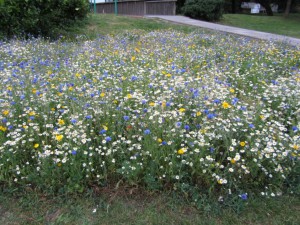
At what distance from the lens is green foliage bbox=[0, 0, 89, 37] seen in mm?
8805

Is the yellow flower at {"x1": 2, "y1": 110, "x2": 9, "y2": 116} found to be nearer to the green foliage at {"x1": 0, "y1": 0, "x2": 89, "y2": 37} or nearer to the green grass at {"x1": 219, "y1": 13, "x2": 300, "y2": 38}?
the green foliage at {"x1": 0, "y1": 0, "x2": 89, "y2": 37}

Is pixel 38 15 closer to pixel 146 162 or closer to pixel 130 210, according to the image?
pixel 146 162

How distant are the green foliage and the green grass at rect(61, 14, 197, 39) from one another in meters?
0.61

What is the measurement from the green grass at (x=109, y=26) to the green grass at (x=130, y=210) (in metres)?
8.12

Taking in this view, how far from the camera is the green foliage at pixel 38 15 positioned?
8.80 meters

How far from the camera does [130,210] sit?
2.77m

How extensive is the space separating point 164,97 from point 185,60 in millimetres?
2546

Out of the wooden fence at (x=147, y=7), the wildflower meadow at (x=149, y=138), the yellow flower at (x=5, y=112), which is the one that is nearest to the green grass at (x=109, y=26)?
the wooden fence at (x=147, y=7)

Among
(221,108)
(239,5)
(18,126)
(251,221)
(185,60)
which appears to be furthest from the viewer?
(239,5)

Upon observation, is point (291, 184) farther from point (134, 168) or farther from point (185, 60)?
point (185, 60)

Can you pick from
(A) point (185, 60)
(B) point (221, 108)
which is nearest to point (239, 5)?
(A) point (185, 60)

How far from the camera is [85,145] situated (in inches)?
121

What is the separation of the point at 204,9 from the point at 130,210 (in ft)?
Answer: 59.7

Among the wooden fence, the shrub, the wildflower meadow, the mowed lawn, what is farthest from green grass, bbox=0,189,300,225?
the wooden fence
